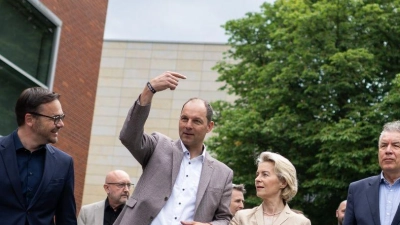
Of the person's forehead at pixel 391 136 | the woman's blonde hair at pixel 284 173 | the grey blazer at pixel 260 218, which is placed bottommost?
the grey blazer at pixel 260 218

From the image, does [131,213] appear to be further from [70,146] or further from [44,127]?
[70,146]

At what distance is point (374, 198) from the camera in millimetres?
6750

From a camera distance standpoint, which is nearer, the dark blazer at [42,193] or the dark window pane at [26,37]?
the dark blazer at [42,193]

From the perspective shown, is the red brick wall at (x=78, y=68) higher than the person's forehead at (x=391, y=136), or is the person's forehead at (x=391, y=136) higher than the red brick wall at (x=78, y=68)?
the red brick wall at (x=78, y=68)

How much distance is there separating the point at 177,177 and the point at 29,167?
46.1 inches

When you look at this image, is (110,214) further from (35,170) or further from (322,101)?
(322,101)

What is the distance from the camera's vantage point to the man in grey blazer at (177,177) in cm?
584

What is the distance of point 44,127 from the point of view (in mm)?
5797

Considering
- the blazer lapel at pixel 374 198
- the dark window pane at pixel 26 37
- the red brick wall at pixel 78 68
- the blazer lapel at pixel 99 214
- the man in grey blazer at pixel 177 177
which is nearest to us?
the man in grey blazer at pixel 177 177

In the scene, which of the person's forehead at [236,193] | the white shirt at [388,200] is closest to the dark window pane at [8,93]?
the person's forehead at [236,193]

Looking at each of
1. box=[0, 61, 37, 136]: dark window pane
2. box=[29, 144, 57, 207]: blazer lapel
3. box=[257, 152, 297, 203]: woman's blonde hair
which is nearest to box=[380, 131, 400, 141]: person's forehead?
box=[257, 152, 297, 203]: woman's blonde hair

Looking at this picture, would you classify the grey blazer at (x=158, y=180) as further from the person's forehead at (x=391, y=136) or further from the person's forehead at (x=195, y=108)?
the person's forehead at (x=391, y=136)

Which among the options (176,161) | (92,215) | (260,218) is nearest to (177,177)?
(176,161)

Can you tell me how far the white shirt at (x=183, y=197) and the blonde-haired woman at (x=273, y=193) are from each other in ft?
2.22
